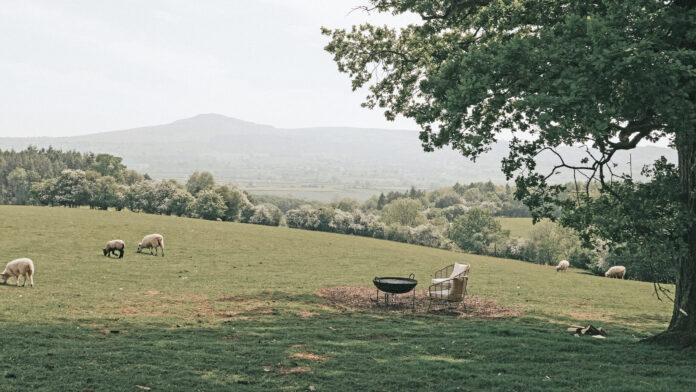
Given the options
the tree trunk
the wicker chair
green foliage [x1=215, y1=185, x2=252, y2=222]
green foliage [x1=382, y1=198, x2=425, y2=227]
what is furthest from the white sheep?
green foliage [x1=382, y1=198, x2=425, y2=227]

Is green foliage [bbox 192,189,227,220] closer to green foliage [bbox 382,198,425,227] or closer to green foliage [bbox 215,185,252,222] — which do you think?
green foliage [bbox 215,185,252,222]

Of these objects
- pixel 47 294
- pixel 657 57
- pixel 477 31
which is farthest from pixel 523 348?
pixel 47 294

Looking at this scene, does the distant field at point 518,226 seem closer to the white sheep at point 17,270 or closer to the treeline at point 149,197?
the treeline at point 149,197

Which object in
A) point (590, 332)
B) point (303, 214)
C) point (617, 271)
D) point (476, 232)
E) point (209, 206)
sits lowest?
point (476, 232)

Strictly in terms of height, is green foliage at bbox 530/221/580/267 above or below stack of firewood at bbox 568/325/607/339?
below

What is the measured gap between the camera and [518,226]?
117938 mm

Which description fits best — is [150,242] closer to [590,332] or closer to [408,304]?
[408,304]

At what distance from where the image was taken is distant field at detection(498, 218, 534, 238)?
10897 centimetres

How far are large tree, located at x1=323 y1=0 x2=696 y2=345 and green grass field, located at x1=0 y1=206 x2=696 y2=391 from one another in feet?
11.2

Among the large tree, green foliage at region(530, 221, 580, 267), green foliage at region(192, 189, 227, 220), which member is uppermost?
the large tree

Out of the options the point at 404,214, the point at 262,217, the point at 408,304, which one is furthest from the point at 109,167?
the point at 408,304

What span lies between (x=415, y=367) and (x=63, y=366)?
6.82 metres

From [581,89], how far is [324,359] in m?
7.59

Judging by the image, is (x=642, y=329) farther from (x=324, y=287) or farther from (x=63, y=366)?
(x=63, y=366)
